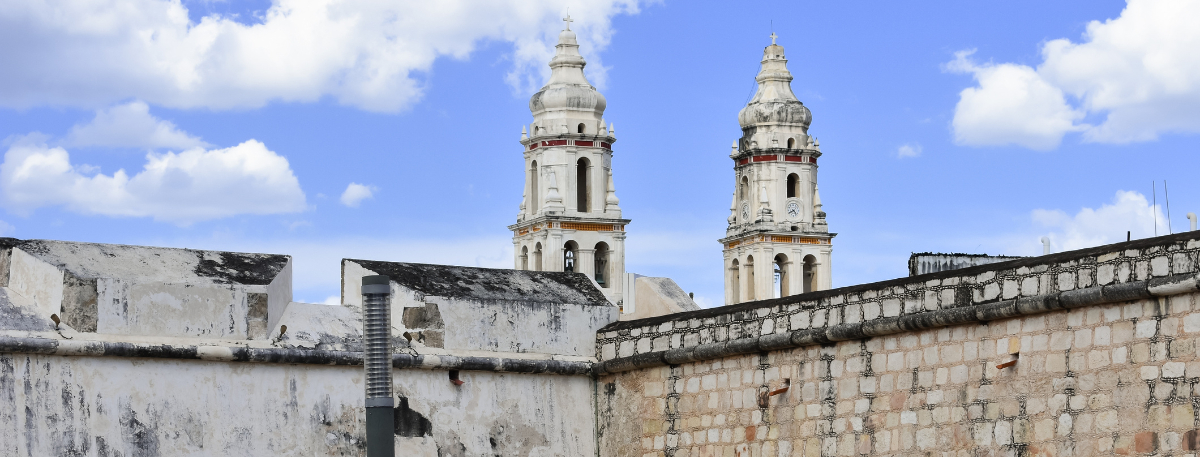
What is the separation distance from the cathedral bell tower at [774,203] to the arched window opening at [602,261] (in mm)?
5962

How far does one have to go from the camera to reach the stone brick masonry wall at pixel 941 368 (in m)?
11.2

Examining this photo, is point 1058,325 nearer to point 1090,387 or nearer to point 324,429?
point 1090,387

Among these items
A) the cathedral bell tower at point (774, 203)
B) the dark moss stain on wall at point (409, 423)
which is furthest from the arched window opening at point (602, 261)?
the dark moss stain on wall at point (409, 423)

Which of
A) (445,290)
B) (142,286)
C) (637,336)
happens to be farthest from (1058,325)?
(142,286)

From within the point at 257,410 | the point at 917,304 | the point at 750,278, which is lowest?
the point at 257,410

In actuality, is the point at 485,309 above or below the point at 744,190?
below

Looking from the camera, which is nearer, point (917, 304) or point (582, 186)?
point (917, 304)

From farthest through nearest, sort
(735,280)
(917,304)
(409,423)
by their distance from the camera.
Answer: (735,280)
(409,423)
(917,304)

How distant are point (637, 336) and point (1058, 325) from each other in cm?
465

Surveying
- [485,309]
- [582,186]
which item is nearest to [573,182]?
[582,186]

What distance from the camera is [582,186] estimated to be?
6234cm

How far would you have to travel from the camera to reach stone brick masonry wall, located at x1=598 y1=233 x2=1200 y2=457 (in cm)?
1120

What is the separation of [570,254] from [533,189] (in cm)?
285

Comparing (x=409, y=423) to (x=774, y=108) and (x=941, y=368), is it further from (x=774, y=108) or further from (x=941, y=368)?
(x=774, y=108)
